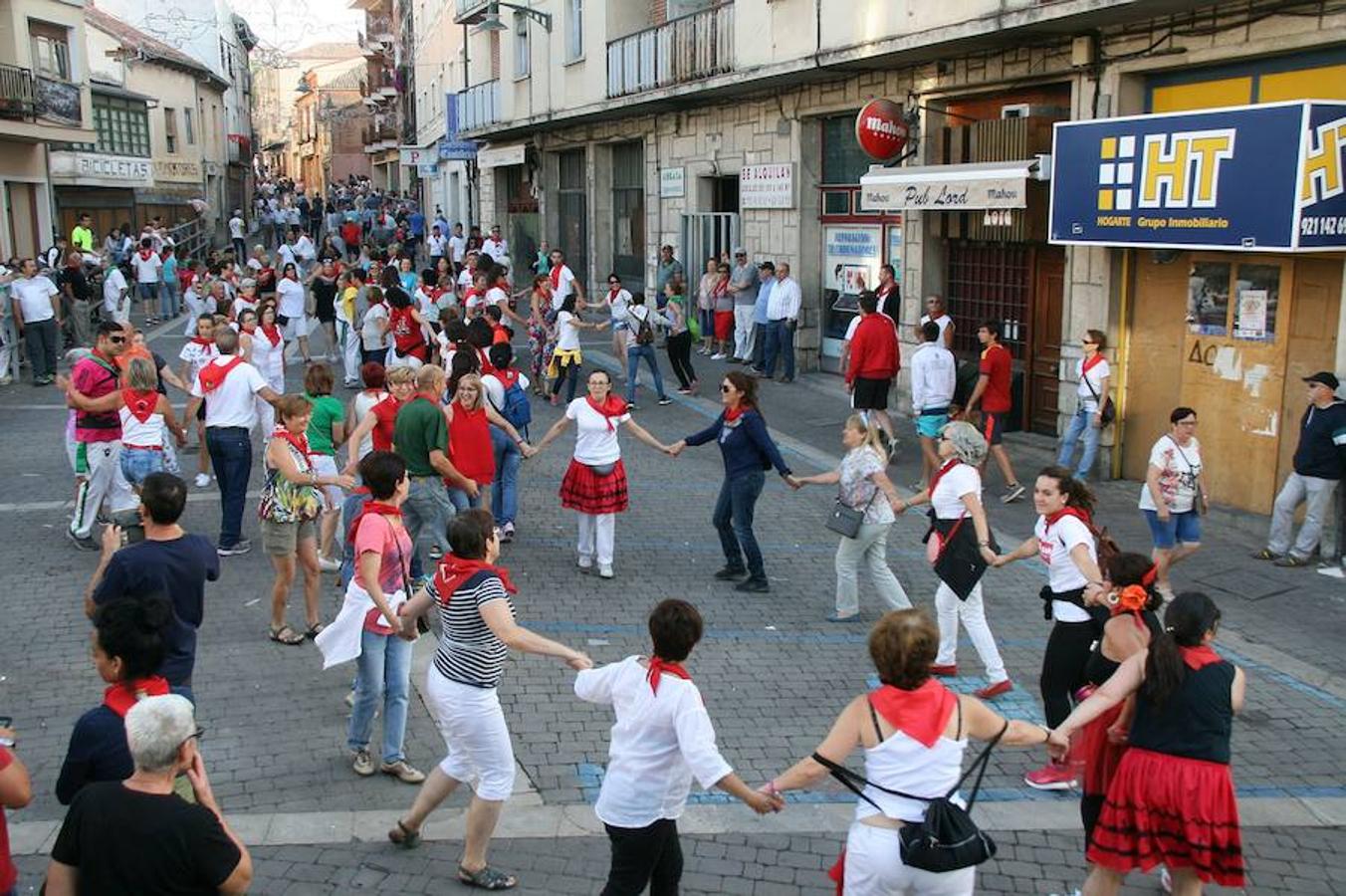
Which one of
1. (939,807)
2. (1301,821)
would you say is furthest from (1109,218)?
(939,807)

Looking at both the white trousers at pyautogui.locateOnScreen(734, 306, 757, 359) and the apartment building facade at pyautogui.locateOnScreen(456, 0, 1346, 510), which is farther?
the white trousers at pyautogui.locateOnScreen(734, 306, 757, 359)

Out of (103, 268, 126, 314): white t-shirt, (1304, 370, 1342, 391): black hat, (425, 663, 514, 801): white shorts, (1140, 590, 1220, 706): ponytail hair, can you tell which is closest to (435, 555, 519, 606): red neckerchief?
(425, 663, 514, 801): white shorts

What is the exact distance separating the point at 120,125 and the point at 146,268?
16.1 m

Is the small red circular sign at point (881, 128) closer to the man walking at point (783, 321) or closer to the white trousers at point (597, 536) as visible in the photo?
the man walking at point (783, 321)

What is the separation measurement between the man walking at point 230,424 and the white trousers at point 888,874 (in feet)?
22.9

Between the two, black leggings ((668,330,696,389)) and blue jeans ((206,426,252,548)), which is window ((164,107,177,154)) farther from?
blue jeans ((206,426,252,548))

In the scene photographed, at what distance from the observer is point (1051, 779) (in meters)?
6.44

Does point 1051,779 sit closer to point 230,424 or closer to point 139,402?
point 230,424

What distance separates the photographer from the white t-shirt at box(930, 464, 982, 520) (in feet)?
24.5

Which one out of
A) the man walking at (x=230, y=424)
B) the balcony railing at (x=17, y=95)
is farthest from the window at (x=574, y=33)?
the man walking at (x=230, y=424)

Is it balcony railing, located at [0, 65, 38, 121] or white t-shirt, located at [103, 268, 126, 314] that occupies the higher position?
balcony railing, located at [0, 65, 38, 121]

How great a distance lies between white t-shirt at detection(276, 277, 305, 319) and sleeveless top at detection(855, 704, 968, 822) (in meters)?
17.1

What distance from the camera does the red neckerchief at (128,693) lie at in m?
4.22

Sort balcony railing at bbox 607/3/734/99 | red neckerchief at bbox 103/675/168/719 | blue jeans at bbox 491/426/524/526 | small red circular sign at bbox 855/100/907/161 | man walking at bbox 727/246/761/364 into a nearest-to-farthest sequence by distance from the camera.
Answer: red neckerchief at bbox 103/675/168/719, blue jeans at bbox 491/426/524/526, small red circular sign at bbox 855/100/907/161, balcony railing at bbox 607/3/734/99, man walking at bbox 727/246/761/364
